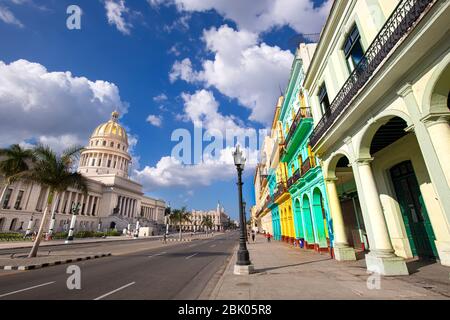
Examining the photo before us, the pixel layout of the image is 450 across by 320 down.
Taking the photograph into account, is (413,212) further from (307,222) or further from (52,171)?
(52,171)

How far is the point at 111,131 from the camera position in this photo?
93.6m

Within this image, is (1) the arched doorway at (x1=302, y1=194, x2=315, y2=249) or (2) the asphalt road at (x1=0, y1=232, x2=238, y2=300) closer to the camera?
(2) the asphalt road at (x1=0, y1=232, x2=238, y2=300)

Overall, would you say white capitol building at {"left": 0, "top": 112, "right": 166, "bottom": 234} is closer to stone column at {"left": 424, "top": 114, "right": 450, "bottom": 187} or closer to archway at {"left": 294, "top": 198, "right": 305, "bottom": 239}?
archway at {"left": 294, "top": 198, "right": 305, "bottom": 239}

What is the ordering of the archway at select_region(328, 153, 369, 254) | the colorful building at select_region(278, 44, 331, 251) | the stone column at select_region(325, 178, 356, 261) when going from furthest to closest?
the colorful building at select_region(278, 44, 331, 251) → the archway at select_region(328, 153, 369, 254) → the stone column at select_region(325, 178, 356, 261)

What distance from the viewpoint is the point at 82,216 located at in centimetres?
6725

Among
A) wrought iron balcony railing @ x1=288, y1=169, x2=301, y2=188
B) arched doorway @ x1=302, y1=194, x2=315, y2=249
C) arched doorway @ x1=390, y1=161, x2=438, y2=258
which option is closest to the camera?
arched doorway @ x1=390, y1=161, x2=438, y2=258

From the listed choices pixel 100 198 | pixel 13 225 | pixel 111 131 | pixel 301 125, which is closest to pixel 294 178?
pixel 301 125

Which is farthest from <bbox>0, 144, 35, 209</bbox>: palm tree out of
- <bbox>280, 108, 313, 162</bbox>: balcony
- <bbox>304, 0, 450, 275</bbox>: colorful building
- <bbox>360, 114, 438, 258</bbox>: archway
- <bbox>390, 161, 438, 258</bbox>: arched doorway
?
<bbox>390, 161, 438, 258</bbox>: arched doorway

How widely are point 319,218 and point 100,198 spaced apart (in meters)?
79.0

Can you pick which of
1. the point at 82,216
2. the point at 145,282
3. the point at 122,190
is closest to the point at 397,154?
the point at 145,282

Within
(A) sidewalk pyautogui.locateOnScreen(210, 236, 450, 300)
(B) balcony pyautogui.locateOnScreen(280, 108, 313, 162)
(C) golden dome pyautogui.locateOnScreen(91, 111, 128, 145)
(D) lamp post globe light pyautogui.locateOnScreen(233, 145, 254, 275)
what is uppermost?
(C) golden dome pyautogui.locateOnScreen(91, 111, 128, 145)

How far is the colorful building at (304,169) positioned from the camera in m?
15.0

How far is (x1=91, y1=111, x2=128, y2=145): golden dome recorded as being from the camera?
3632 inches

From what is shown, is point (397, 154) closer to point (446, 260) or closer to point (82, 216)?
Result: point (446, 260)
